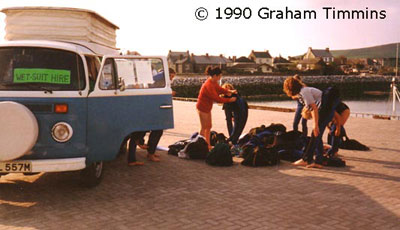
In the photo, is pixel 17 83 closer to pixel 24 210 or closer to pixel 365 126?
pixel 24 210

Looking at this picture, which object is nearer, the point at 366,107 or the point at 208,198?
the point at 208,198

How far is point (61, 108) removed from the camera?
6.10 meters

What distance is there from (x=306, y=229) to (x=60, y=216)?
2974 mm

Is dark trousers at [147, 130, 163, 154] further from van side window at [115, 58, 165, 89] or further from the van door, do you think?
van side window at [115, 58, 165, 89]

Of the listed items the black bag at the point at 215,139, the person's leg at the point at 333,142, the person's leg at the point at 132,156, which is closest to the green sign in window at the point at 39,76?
the person's leg at the point at 132,156

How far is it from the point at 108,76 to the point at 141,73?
69 cm

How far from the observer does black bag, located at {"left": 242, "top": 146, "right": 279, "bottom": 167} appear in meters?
8.78

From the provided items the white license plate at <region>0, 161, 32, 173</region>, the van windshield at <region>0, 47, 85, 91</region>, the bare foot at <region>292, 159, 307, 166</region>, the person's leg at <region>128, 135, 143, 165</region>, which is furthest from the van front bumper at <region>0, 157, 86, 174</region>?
the bare foot at <region>292, 159, 307, 166</region>

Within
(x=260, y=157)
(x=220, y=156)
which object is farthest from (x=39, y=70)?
(x=260, y=157)

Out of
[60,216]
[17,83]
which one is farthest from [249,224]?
[17,83]

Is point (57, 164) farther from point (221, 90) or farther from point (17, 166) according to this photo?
point (221, 90)

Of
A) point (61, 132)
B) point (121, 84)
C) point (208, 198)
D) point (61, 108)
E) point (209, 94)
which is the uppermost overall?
point (121, 84)

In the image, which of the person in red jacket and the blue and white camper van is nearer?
the blue and white camper van

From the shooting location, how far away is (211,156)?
29.2ft
